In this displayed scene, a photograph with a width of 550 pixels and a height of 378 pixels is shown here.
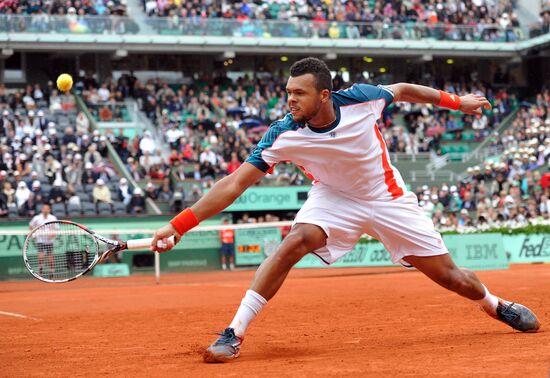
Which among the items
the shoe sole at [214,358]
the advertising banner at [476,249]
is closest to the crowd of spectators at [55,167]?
the advertising banner at [476,249]

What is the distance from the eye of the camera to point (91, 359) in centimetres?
742

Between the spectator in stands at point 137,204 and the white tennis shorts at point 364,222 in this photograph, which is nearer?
the white tennis shorts at point 364,222

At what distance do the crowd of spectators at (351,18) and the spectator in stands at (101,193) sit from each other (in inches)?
377

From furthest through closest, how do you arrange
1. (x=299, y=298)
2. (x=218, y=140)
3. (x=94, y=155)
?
1. (x=218, y=140)
2. (x=94, y=155)
3. (x=299, y=298)

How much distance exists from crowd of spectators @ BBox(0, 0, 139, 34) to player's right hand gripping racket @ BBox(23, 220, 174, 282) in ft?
81.5

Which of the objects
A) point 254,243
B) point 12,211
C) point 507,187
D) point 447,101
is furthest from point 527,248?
point 447,101

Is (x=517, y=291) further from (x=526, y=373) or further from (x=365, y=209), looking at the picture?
(x=526, y=373)

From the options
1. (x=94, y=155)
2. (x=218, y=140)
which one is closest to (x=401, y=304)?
(x=94, y=155)

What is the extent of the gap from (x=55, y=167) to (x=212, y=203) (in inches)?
818

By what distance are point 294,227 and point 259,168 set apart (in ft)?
2.01

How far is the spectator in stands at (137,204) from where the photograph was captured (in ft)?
88.2

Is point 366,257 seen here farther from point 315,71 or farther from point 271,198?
point 315,71

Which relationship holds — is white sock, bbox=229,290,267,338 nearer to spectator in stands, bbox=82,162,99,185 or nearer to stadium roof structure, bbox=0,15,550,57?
spectator in stands, bbox=82,162,99,185

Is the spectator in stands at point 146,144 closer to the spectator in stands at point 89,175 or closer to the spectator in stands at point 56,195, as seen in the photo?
the spectator in stands at point 89,175
